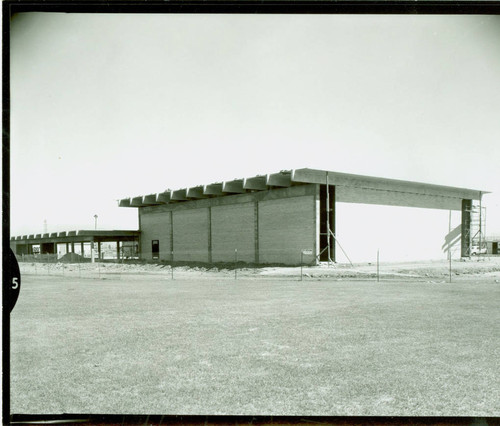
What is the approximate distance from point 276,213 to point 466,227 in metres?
20.3

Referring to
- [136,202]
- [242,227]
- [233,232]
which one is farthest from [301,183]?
[136,202]

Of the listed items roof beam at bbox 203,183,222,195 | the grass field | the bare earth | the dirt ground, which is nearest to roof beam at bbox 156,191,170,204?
roof beam at bbox 203,183,222,195

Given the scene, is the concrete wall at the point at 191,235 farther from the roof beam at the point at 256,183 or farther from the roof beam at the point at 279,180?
the roof beam at the point at 279,180

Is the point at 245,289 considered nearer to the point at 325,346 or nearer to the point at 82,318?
the point at 82,318

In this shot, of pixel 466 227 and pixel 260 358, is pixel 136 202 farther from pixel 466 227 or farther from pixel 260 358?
pixel 260 358

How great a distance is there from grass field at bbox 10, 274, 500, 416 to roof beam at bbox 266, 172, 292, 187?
22.4m

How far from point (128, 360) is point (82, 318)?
15.1 feet

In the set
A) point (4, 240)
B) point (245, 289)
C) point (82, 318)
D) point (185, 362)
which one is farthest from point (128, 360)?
point (245, 289)

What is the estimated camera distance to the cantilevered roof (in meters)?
34.6

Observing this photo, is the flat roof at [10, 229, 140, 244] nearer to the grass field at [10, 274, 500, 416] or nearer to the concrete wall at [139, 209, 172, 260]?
the concrete wall at [139, 209, 172, 260]

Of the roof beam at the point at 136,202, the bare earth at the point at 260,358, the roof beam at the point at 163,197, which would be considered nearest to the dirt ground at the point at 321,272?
the roof beam at the point at 163,197

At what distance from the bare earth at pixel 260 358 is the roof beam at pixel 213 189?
2726cm

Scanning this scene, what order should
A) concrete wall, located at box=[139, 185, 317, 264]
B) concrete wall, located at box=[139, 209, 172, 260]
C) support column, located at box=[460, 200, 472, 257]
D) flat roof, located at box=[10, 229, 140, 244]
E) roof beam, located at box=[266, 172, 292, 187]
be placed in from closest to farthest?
concrete wall, located at box=[139, 185, 317, 264], roof beam, located at box=[266, 172, 292, 187], support column, located at box=[460, 200, 472, 257], concrete wall, located at box=[139, 209, 172, 260], flat roof, located at box=[10, 229, 140, 244]

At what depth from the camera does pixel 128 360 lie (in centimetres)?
744
